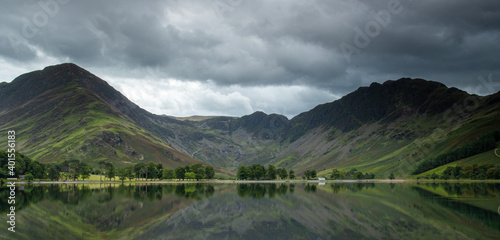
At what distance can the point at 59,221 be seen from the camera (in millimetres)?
44094

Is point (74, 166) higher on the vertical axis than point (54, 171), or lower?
higher

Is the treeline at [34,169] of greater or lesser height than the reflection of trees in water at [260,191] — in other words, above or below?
above

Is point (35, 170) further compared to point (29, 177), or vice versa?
point (35, 170)

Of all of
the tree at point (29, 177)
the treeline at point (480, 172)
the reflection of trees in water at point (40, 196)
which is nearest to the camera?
the reflection of trees in water at point (40, 196)

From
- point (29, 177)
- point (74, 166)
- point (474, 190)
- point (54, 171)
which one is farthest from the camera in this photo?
point (74, 166)

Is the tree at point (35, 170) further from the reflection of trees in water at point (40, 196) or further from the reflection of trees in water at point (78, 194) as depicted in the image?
the reflection of trees in water at point (40, 196)

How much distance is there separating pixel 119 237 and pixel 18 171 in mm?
166185

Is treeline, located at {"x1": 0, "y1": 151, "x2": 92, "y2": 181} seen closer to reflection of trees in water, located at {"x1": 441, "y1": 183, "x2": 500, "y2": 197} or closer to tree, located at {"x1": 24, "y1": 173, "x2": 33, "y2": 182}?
tree, located at {"x1": 24, "y1": 173, "x2": 33, "y2": 182}

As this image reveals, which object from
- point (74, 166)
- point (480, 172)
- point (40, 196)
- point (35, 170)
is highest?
point (74, 166)

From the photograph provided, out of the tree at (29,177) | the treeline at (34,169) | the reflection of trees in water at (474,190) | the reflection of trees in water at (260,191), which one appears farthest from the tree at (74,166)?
the reflection of trees in water at (474,190)

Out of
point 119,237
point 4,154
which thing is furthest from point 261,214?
point 4,154

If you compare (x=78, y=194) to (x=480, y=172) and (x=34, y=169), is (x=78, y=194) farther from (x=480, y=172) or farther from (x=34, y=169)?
(x=480, y=172)

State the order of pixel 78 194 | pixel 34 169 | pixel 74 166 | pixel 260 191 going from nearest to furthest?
pixel 78 194 → pixel 260 191 → pixel 34 169 → pixel 74 166

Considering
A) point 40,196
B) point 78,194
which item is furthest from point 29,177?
point 40,196
